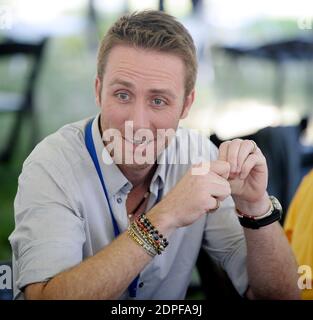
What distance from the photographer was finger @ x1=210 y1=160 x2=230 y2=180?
1089 millimetres

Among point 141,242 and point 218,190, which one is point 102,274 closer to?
point 141,242

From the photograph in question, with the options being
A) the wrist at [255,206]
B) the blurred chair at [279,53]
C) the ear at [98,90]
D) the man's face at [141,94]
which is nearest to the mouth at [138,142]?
the man's face at [141,94]

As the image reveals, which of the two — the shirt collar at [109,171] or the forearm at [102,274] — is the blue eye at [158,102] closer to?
the shirt collar at [109,171]

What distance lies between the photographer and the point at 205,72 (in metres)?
1.33

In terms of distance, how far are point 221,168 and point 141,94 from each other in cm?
21

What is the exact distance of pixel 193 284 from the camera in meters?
1.61

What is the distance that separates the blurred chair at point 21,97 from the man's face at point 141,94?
23 cm

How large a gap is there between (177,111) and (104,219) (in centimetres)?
27

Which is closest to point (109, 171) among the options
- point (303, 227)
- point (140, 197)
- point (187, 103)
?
point (140, 197)

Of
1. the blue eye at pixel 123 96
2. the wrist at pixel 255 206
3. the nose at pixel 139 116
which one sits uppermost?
the blue eye at pixel 123 96

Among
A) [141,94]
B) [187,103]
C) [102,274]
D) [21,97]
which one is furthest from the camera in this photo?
[21,97]

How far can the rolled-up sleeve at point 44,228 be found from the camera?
1060 mm

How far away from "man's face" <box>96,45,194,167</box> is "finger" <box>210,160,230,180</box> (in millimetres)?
149

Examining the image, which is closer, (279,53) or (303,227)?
(303,227)
